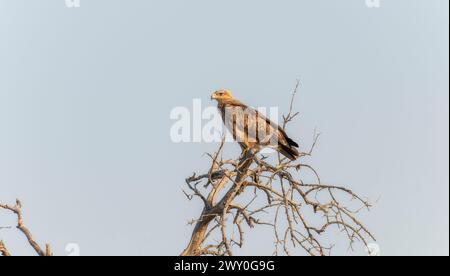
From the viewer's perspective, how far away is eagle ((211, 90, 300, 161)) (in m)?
12.0

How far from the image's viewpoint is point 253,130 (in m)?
12.6

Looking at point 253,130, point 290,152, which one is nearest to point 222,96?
point 253,130

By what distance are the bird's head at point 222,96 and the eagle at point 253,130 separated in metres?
0.15

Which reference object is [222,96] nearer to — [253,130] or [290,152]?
[253,130]

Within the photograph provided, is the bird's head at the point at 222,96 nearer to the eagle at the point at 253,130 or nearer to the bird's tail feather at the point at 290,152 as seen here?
the eagle at the point at 253,130

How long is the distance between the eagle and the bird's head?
147mm

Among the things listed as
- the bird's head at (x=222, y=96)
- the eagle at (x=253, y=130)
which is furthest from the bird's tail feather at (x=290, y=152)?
the bird's head at (x=222, y=96)

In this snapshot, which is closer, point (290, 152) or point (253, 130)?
point (290, 152)

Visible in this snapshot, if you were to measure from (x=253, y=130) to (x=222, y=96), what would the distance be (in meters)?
1.02

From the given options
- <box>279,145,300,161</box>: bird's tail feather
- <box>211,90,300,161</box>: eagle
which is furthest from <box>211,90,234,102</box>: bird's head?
<box>279,145,300,161</box>: bird's tail feather

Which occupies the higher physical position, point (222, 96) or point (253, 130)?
point (222, 96)
